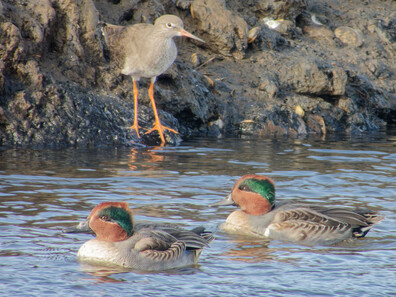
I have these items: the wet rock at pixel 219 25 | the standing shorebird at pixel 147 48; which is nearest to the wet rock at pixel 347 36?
the wet rock at pixel 219 25

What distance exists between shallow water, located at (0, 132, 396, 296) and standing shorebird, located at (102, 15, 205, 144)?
1330mm

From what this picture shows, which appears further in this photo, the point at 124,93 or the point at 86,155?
the point at 124,93

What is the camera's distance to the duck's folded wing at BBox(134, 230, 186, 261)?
582 centimetres

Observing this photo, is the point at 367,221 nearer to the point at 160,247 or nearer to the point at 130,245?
the point at 160,247

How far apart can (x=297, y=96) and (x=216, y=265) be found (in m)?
9.71

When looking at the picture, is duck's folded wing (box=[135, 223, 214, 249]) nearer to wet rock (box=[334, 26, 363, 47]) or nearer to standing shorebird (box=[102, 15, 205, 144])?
standing shorebird (box=[102, 15, 205, 144])

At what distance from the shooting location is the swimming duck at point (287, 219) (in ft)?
22.7

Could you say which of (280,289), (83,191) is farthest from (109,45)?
(280,289)

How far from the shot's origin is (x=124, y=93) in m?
13.1

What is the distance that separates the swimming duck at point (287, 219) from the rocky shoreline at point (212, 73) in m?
5.27

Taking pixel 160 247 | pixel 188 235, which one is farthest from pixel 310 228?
pixel 160 247

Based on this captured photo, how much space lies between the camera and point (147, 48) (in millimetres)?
12031

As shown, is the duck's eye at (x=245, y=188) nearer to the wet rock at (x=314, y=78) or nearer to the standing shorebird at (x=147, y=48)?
the standing shorebird at (x=147, y=48)

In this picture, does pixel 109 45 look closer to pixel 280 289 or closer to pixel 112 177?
pixel 112 177
